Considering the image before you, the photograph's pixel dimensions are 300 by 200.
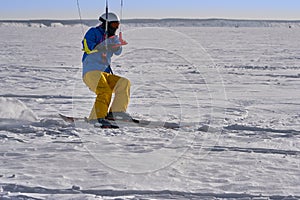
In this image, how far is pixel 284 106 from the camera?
650cm

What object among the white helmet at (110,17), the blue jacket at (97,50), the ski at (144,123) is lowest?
the ski at (144,123)

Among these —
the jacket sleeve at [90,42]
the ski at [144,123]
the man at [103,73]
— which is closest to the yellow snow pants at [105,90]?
the man at [103,73]

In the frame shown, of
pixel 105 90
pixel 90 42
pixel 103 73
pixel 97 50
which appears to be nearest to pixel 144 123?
pixel 105 90

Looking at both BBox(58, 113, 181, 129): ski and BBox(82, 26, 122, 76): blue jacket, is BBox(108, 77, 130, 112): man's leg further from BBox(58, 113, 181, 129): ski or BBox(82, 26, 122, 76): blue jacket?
BBox(82, 26, 122, 76): blue jacket

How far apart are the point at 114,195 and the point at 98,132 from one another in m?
1.75

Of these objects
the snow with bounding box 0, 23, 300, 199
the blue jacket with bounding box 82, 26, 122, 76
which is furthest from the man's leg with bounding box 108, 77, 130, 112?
the snow with bounding box 0, 23, 300, 199

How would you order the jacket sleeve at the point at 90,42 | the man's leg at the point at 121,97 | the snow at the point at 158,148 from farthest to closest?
the man's leg at the point at 121,97, the jacket sleeve at the point at 90,42, the snow at the point at 158,148

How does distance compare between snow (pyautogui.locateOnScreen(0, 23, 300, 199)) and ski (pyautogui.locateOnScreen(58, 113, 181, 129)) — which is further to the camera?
ski (pyautogui.locateOnScreen(58, 113, 181, 129))

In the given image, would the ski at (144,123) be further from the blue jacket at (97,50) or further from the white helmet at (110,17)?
the white helmet at (110,17)

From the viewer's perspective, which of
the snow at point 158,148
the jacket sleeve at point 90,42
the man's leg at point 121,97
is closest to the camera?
the snow at point 158,148

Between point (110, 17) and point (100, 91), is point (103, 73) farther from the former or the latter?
point (110, 17)

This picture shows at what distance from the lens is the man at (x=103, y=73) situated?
16.5ft

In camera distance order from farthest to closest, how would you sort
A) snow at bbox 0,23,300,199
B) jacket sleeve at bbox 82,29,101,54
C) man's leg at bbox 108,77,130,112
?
man's leg at bbox 108,77,130,112
jacket sleeve at bbox 82,29,101,54
snow at bbox 0,23,300,199

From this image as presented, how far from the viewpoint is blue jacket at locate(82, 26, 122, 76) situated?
4.99 m
